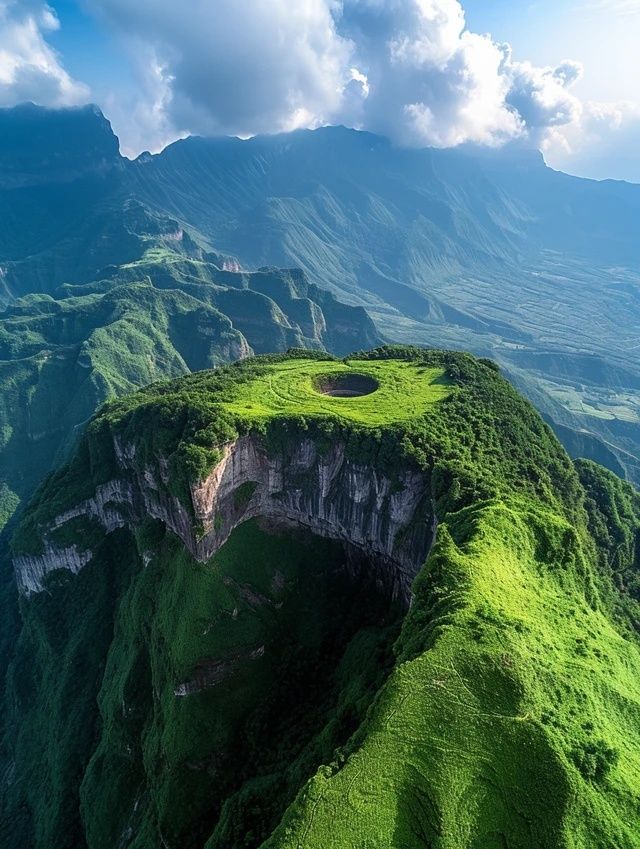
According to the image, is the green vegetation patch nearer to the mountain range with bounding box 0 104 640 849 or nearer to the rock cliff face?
the mountain range with bounding box 0 104 640 849

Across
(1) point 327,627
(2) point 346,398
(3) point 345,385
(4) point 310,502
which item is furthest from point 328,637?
(3) point 345,385

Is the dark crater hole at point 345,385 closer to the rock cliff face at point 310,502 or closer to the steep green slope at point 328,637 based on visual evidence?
the steep green slope at point 328,637

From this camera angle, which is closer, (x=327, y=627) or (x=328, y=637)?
(x=328, y=637)

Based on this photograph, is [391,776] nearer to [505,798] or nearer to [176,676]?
[505,798]

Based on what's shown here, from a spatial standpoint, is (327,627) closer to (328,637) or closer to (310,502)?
(328,637)

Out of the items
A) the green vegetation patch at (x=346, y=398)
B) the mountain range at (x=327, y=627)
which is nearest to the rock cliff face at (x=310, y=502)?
the mountain range at (x=327, y=627)

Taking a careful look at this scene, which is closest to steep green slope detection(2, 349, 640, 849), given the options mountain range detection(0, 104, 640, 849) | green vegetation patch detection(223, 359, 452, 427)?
mountain range detection(0, 104, 640, 849)
